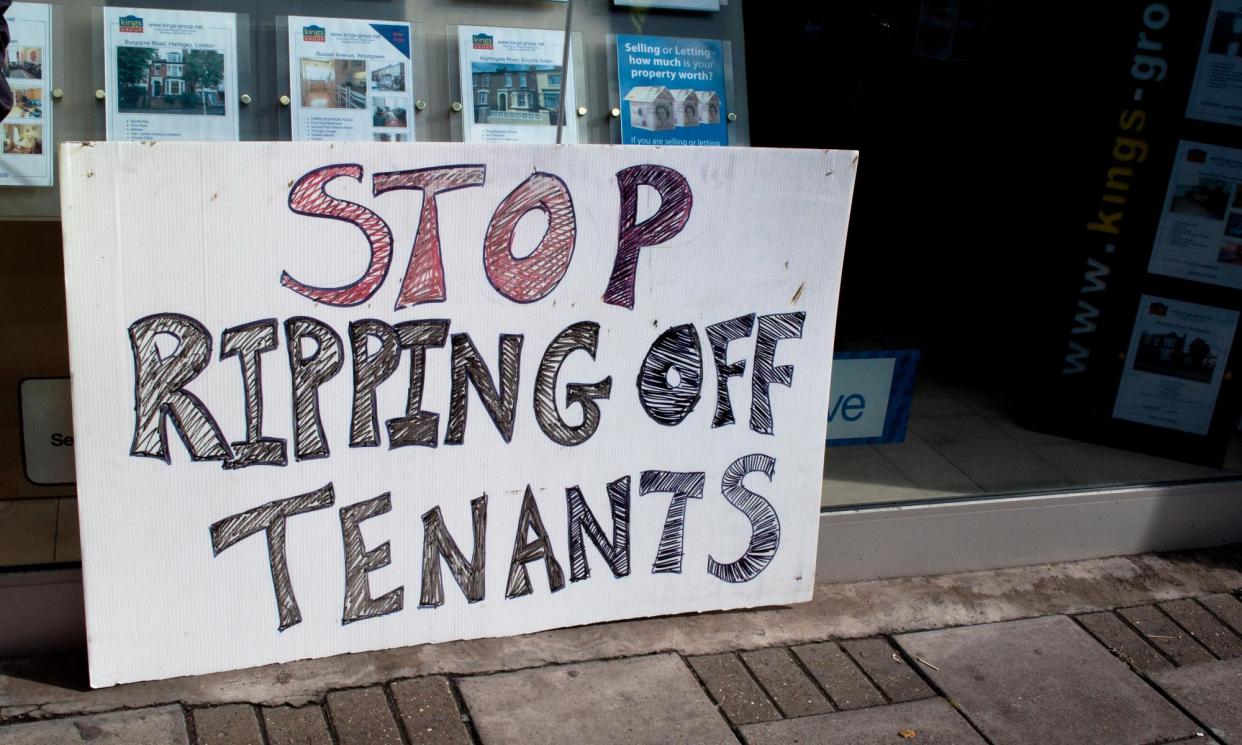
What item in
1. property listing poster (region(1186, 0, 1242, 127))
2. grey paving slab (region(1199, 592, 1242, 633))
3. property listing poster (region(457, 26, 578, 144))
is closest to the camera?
property listing poster (region(457, 26, 578, 144))

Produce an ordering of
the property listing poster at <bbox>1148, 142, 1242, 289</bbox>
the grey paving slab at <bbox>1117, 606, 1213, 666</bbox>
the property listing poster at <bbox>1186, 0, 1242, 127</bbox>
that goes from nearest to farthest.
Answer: the grey paving slab at <bbox>1117, 606, 1213, 666</bbox> < the property listing poster at <bbox>1186, 0, 1242, 127</bbox> < the property listing poster at <bbox>1148, 142, 1242, 289</bbox>

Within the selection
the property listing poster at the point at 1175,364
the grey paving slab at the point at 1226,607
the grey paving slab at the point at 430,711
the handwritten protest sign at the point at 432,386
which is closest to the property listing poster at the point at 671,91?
the handwritten protest sign at the point at 432,386

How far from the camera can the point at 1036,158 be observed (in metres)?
5.59

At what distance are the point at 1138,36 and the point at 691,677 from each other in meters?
2.77

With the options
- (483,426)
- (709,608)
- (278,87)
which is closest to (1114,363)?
(709,608)

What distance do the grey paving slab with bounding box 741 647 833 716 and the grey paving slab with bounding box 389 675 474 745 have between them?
2.71 ft

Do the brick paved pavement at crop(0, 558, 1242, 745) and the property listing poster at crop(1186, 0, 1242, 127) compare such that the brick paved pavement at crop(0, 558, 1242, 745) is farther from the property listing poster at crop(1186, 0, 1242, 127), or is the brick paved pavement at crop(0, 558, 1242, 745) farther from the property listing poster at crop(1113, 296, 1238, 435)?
the property listing poster at crop(1186, 0, 1242, 127)

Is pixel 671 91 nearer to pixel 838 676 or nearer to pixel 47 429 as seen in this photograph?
pixel 838 676

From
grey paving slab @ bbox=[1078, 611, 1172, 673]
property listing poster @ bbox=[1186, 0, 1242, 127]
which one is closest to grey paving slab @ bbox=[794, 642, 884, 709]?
grey paving slab @ bbox=[1078, 611, 1172, 673]

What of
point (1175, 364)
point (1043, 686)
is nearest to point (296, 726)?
point (1043, 686)

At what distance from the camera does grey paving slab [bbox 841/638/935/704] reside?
3.32 meters

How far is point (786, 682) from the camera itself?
3.29 metres

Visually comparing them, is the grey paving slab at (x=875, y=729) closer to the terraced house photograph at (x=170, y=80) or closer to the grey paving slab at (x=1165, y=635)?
the grey paving slab at (x=1165, y=635)

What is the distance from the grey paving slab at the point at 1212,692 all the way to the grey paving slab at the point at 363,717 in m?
2.15
